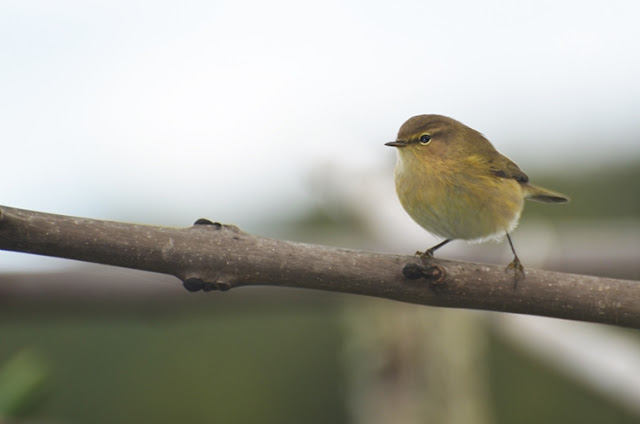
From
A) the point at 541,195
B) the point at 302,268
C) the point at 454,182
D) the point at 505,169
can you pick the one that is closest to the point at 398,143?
the point at 454,182

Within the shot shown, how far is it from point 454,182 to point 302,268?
5.31 feet

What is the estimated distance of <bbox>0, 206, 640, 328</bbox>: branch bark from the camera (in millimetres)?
1749

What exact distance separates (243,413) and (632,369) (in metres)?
5.33

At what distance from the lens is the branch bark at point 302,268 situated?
175cm

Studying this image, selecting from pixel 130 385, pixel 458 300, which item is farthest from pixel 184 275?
pixel 130 385

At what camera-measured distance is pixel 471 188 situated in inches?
132

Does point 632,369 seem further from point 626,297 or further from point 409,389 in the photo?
point 626,297

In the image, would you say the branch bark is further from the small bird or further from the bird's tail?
the bird's tail

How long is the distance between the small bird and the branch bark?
106 centimetres

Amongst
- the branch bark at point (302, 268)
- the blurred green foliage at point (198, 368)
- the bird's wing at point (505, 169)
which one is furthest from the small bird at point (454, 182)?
the blurred green foliage at point (198, 368)

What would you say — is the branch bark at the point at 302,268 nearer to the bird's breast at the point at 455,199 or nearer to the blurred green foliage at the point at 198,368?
the bird's breast at the point at 455,199

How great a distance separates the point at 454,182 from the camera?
335 centimetres

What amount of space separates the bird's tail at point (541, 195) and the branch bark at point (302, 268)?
1756 mm

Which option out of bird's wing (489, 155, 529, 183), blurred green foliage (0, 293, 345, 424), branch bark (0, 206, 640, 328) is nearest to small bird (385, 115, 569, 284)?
bird's wing (489, 155, 529, 183)
